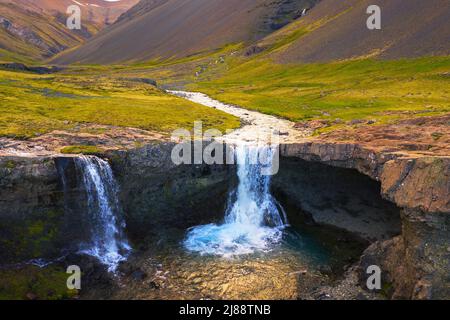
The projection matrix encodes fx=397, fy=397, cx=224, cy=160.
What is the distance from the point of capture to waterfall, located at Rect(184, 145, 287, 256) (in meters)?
41.2

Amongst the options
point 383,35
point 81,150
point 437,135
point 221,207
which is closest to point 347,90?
point 383,35

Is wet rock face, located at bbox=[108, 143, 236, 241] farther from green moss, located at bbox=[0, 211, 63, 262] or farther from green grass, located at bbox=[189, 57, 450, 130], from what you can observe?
green grass, located at bbox=[189, 57, 450, 130]

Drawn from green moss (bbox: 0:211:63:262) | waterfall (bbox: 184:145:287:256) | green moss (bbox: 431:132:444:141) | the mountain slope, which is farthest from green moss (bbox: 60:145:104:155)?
the mountain slope

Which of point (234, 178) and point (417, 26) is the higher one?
point (417, 26)

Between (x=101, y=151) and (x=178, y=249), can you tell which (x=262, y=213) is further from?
(x=101, y=151)

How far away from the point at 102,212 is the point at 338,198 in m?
24.9

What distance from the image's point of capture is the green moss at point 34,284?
30.4m

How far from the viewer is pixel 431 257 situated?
27172 mm

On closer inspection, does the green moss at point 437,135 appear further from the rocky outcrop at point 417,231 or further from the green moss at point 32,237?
the green moss at point 32,237

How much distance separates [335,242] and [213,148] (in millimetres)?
16511

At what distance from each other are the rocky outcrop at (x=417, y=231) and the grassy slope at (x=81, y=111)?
30.6 m
